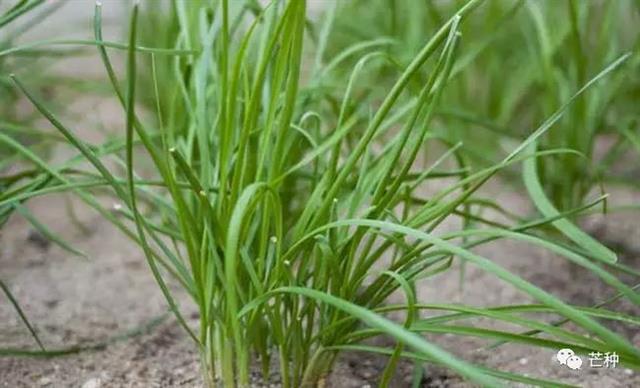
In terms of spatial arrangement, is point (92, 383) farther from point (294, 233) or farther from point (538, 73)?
point (538, 73)

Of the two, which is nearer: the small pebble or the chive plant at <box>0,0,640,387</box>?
the chive plant at <box>0,0,640,387</box>

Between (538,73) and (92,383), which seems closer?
(92,383)

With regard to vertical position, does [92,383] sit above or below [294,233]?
below

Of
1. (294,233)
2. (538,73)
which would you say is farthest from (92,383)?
(538,73)

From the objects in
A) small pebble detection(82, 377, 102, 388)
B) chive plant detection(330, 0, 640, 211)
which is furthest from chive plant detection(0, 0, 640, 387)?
chive plant detection(330, 0, 640, 211)

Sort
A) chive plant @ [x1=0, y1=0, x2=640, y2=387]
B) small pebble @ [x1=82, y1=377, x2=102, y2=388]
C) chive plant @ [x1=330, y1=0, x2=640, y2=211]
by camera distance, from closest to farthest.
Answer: chive plant @ [x1=0, y1=0, x2=640, y2=387] → small pebble @ [x1=82, y1=377, x2=102, y2=388] → chive plant @ [x1=330, y1=0, x2=640, y2=211]

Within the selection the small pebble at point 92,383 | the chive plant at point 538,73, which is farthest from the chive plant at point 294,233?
the chive plant at point 538,73

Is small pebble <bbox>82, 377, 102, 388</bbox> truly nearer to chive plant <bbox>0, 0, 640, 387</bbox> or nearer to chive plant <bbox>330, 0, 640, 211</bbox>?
chive plant <bbox>0, 0, 640, 387</bbox>

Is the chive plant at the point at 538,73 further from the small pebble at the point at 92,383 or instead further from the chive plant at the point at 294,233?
the small pebble at the point at 92,383

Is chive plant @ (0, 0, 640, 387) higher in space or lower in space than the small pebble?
higher

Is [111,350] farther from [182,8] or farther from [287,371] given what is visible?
[182,8]

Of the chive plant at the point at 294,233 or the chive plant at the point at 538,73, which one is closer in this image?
the chive plant at the point at 294,233
